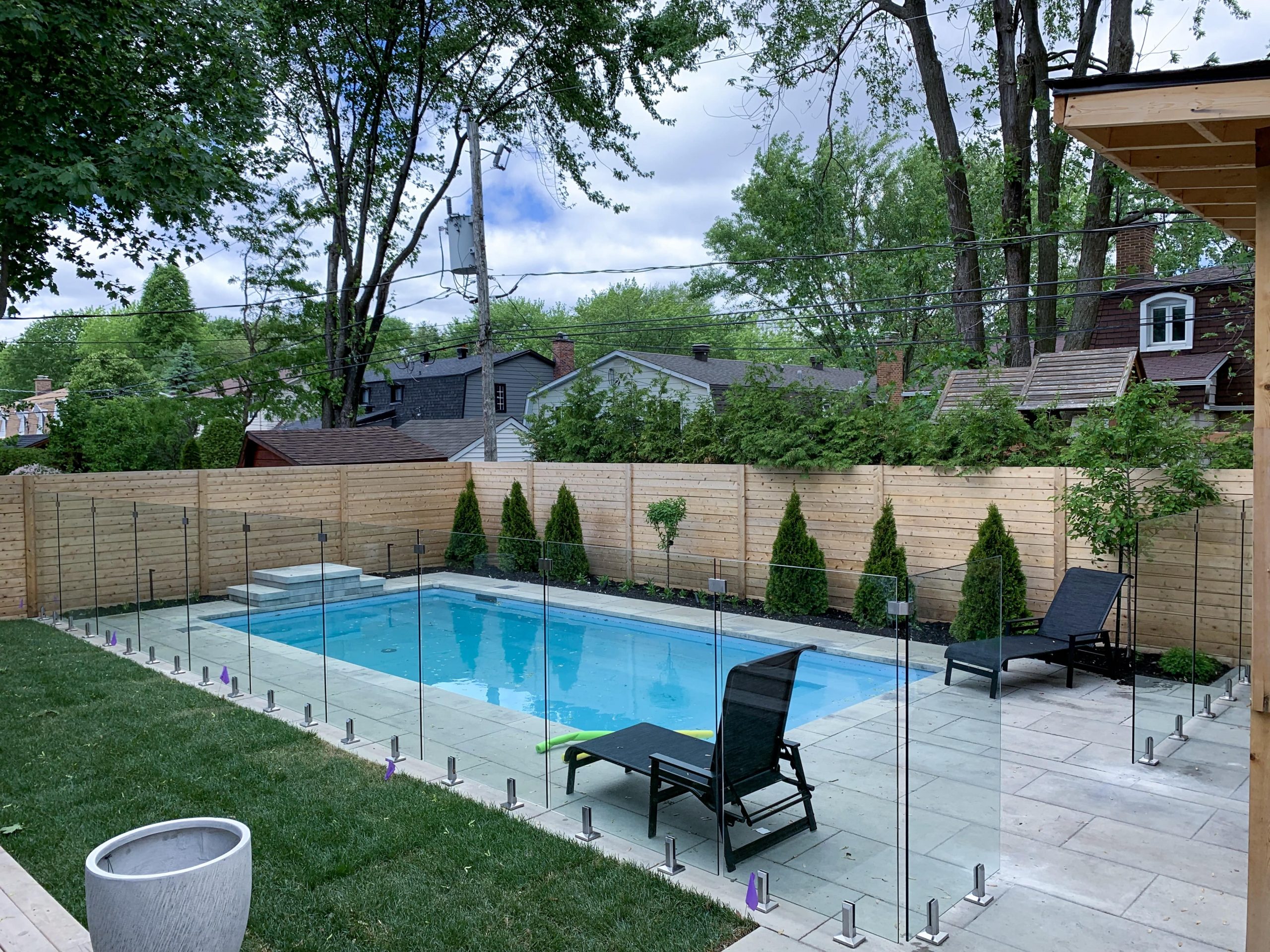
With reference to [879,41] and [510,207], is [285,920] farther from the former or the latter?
[510,207]

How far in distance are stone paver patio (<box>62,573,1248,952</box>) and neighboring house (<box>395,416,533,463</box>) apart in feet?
65.9

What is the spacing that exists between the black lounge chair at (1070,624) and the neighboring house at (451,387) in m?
26.6

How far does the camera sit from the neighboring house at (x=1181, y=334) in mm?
20141

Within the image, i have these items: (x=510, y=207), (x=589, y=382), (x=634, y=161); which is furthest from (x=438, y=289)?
(x=510, y=207)

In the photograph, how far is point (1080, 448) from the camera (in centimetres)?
886

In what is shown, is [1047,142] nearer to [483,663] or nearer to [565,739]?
[483,663]

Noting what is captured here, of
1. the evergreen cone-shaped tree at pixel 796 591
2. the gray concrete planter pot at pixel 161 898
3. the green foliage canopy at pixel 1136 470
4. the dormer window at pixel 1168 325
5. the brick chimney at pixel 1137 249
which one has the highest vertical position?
the brick chimney at pixel 1137 249

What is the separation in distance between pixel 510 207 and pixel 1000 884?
115 ft

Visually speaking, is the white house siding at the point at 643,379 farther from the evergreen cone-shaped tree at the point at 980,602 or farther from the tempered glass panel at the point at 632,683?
the evergreen cone-shaped tree at the point at 980,602

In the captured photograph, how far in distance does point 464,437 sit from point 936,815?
80.7ft

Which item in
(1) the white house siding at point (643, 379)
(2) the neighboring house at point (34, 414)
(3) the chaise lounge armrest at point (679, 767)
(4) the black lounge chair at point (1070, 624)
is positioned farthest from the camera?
(2) the neighboring house at point (34, 414)

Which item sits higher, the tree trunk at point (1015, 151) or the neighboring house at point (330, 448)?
the tree trunk at point (1015, 151)

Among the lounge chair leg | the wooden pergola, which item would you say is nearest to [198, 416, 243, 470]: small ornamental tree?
the lounge chair leg

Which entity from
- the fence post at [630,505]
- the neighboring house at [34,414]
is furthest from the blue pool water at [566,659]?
the neighboring house at [34,414]
